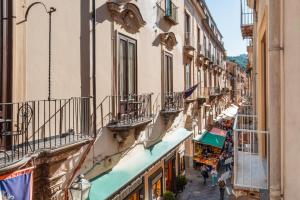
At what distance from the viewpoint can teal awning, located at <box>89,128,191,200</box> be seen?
8109mm

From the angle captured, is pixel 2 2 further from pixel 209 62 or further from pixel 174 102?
pixel 209 62

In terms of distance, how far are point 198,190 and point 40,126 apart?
14.3 meters

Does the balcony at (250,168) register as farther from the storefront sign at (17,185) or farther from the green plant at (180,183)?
the green plant at (180,183)

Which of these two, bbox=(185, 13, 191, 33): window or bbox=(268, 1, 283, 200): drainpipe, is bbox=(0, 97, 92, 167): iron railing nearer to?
bbox=(268, 1, 283, 200): drainpipe

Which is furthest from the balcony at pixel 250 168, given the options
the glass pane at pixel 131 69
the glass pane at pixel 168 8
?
the glass pane at pixel 168 8

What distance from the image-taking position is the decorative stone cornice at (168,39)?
48.5 feet

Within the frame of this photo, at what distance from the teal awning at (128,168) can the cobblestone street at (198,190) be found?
15.1 ft

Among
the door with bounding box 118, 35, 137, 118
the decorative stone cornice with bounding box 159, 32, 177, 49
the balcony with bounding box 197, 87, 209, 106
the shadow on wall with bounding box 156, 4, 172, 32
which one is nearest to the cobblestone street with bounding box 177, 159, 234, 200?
the balcony with bounding box 197, 87, 209, 106

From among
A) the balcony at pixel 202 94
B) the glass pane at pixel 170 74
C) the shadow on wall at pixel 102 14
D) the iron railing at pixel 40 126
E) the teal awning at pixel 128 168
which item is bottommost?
the teal awning at pixel 128 168

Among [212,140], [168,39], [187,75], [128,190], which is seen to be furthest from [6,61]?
[212,140]

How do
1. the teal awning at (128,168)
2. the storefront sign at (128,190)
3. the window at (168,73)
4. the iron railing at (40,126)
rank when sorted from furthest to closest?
1. the window at (168,73)
2. the storefront sign at (128,190)
3. the teal awning at (128,168)
4. the iron railing at (40,126)

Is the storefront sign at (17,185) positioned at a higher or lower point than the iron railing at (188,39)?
lower

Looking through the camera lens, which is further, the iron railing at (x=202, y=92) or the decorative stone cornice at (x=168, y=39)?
the iron railing at (x=202, y=92)

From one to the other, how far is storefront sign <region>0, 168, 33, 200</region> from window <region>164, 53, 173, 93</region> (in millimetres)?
10570
